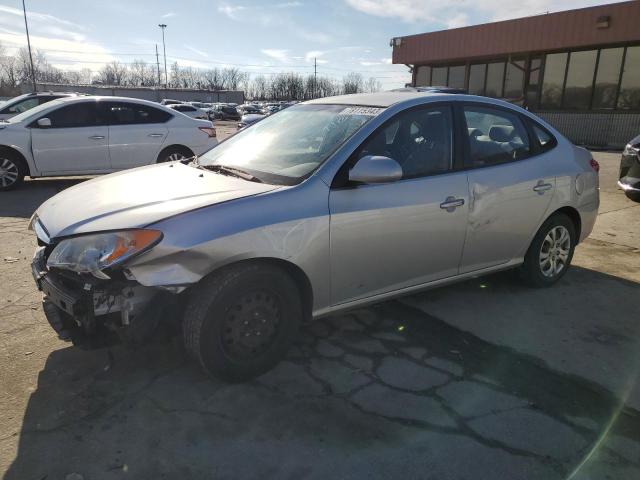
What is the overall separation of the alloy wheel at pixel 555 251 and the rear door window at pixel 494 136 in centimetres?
81

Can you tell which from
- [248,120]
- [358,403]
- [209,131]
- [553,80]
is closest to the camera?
[358,403]

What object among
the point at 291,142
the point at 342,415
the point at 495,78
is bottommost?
the point at 342,415

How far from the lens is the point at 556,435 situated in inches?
99.5

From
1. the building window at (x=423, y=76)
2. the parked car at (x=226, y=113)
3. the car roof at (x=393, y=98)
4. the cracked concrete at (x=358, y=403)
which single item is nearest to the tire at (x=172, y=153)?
the cracked concrete at (x=358, y=403)

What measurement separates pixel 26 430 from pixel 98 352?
2.54 ft

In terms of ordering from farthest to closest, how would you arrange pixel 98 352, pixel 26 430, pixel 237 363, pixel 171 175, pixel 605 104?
pixel 605 104 → pixel 171 175 → pixel 98 352 → pixel 237 363 → pixel 26 430

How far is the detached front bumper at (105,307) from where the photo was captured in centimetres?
251

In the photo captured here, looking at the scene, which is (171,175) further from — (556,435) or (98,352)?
(556,435)

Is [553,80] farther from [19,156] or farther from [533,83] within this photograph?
[19,156]

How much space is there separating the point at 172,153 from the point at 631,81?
20201 mm

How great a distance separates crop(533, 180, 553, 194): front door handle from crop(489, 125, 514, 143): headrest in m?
0.44

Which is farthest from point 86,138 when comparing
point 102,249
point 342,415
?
point 342,415

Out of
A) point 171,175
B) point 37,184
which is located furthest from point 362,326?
point 37,184

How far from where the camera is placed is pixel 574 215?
452 centimetres
